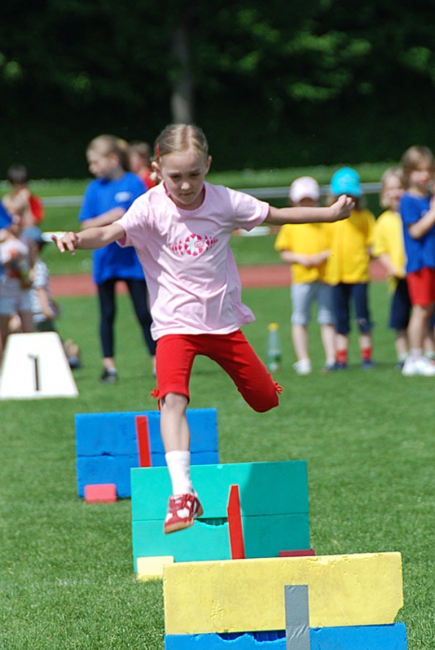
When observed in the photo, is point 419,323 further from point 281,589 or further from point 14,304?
point 281,589

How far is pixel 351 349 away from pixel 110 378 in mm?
3655

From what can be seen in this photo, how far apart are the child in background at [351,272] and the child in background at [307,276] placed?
7cm

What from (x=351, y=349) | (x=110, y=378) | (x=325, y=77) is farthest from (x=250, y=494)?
(x=325, y=77)

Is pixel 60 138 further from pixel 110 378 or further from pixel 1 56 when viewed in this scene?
pixel 110 378

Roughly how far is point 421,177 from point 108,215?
9.63ft

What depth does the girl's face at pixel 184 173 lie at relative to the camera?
4824 millimetres

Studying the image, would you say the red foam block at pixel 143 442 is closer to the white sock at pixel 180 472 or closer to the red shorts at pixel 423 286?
the white sock at pixel 180 472

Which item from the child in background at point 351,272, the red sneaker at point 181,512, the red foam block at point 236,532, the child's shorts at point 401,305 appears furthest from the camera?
the child's shorts at point 401,305

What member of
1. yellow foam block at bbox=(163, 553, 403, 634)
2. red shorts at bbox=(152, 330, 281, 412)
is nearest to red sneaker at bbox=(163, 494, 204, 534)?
red shorts at bbox=(152, 330, 281, 412)

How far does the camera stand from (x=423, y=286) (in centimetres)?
→ 1012

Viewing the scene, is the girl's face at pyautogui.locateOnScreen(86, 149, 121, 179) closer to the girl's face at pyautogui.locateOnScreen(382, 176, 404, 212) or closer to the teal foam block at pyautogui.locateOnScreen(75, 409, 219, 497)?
the girl's face at pyautogui.locateOnScreen(382, 176, 404, 212)

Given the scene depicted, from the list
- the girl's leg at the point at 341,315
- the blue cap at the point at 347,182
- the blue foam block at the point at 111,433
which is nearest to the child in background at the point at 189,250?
the blue foam block at the point at 111,433

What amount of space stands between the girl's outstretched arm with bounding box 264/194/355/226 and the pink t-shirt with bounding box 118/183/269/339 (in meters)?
0.05

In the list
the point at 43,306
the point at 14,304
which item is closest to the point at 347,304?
the point at 43,306
